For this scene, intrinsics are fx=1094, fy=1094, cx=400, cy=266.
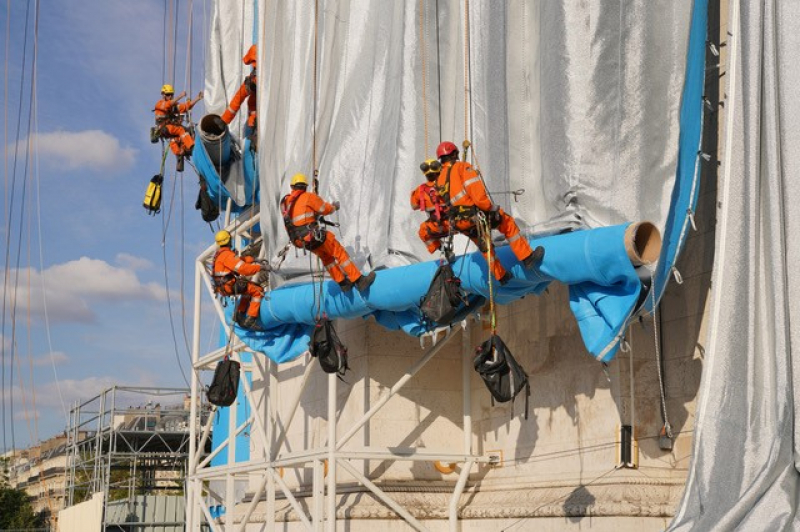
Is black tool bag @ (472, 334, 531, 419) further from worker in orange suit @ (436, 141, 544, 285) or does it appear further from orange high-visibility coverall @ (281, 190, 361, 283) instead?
orange high-visibility coverall @ (281, 190, 361, 283)

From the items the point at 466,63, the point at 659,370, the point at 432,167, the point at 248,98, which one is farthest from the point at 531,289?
the point at 248,98

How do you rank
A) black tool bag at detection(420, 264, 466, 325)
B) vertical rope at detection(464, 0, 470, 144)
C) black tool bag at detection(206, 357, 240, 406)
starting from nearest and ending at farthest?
black tool bag at detection(420, 264, 466, 325)
vertical rope at detection(464, 0, 470, 144)
black tool bag at detection(206, 357, 240, 406)

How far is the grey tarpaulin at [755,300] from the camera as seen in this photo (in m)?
10.1

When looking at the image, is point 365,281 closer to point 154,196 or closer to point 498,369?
point 498,369

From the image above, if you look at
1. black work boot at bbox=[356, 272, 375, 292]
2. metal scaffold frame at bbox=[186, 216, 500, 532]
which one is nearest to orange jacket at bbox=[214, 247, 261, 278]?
metal scaffold frame at bbox=[186, 216, 500, 532]

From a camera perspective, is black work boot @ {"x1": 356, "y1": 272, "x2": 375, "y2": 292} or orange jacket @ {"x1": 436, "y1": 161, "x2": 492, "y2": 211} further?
black work boot @ {"x1": 356, "y1": 272, "x2": 375, "y2": 292}

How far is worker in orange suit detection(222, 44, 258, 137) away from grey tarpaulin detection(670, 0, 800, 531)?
9.40 m

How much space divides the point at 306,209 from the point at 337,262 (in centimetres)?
84

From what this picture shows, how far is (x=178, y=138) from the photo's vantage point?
1962 cm

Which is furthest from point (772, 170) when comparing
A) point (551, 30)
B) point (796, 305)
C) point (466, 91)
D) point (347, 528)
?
point (347, 528)

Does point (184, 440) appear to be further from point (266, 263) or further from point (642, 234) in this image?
point (642, 234)

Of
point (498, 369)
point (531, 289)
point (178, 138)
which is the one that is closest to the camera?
point (498, 369)

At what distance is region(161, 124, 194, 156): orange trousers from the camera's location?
1944 cm

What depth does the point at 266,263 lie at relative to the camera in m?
16.2
